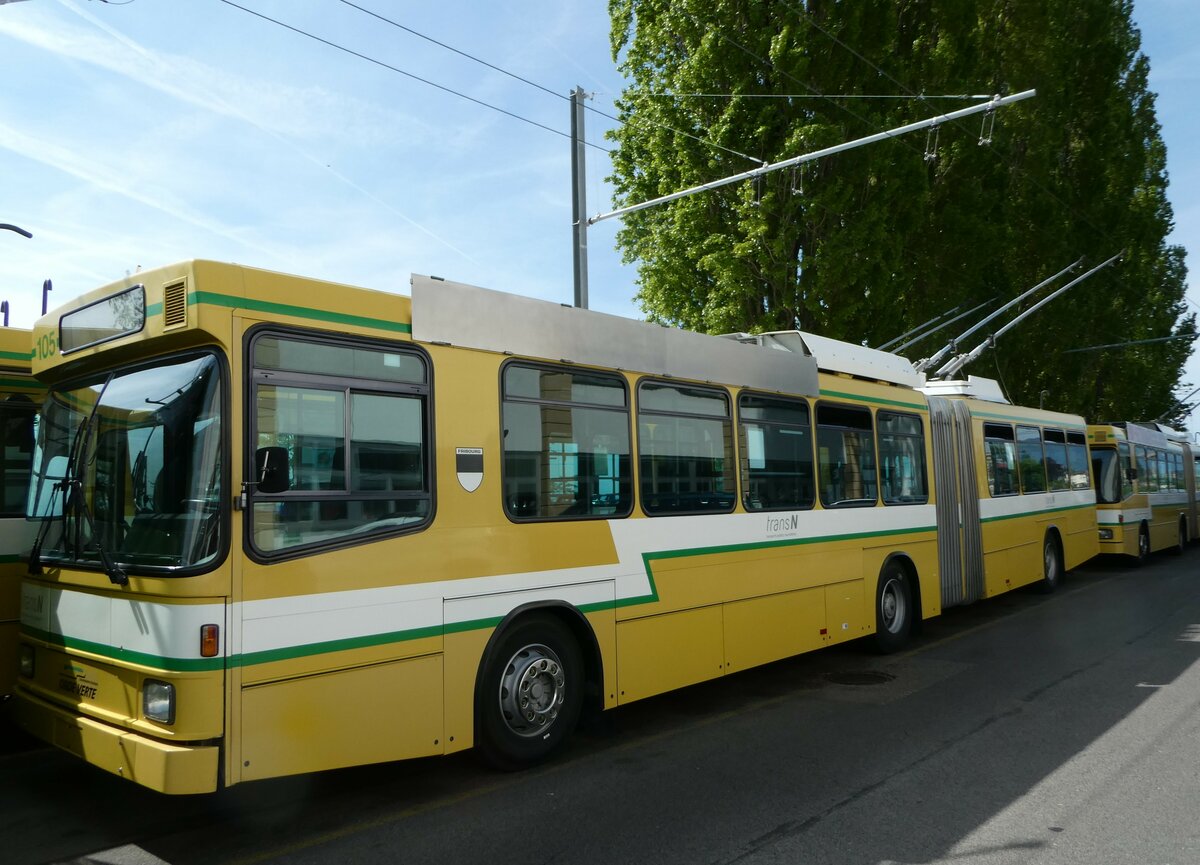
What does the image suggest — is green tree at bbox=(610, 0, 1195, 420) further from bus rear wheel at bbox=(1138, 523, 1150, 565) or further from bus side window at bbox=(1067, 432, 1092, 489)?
bus rear wheel at bbox=(1138, 523, 1150, 565)

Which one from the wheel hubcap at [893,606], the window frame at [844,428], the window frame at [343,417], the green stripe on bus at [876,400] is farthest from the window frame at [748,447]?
the window frame at [343,417]

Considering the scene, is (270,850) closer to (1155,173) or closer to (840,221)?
(840,221)

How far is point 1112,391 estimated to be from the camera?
31391 mm

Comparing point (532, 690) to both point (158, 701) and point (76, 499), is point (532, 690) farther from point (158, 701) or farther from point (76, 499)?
point (76, 499)

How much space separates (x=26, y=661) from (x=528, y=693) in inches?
120

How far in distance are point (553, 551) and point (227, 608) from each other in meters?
2.18

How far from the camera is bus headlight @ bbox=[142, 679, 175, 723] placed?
165 inches

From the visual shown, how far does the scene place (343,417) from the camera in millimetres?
4809

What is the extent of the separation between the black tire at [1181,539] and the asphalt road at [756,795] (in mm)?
15838

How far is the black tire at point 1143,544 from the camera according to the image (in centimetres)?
1869

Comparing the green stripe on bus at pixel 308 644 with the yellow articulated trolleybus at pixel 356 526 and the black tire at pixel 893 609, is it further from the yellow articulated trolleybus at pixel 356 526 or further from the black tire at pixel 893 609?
the black tire at pixel 893 609

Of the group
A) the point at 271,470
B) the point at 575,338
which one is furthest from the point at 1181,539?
the point at 271,470

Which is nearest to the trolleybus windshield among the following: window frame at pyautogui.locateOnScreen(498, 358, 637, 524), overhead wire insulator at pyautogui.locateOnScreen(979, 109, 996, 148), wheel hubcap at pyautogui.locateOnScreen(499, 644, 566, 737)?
window frame at pyautogui.locateOnScreen(498, 358, 637, 524)

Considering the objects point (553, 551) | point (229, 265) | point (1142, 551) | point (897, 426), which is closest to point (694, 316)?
point (897, 426)
